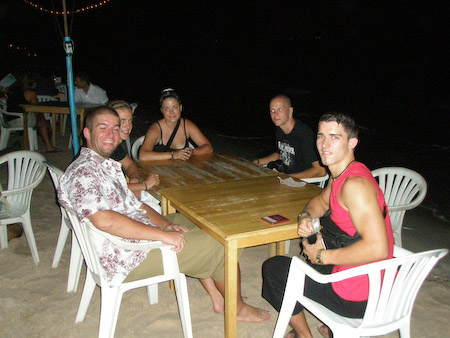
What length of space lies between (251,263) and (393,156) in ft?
17.9

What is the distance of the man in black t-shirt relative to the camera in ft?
11.0

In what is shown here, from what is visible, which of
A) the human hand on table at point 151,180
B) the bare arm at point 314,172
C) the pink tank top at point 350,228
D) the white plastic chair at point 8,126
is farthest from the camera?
the white plastic chair at point 8,126

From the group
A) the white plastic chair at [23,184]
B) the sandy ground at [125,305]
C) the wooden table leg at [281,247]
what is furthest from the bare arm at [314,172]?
the white plastic chair at [23,184]

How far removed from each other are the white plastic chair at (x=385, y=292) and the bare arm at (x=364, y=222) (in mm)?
71

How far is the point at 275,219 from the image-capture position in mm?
2020

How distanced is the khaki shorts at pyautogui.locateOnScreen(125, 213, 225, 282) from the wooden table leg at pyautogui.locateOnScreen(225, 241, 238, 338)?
28 cm

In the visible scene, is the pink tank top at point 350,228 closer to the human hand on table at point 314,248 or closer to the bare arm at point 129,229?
the human hand on table at point 314,248

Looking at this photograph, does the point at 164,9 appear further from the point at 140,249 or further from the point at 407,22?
the point at 140,249

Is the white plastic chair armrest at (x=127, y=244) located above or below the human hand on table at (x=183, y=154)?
below

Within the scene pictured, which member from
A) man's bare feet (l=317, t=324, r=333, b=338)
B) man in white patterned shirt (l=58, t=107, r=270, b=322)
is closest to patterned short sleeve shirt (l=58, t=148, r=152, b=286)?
man in white patterned shirt (l=58, t=107, r=270, b=322)

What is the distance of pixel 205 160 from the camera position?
3.55 m

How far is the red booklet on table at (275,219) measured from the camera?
1974 millimetres

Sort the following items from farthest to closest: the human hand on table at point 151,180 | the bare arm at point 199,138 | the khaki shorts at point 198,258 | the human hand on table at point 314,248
Result: the bare arm at point 199,138 → the human hand on table at point 151,180 → the khaki shorts at point 198,258 → the human hand on table at point 314,248

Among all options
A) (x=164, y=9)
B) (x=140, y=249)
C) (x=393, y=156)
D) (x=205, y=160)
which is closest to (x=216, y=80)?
(x=164, y=9)
